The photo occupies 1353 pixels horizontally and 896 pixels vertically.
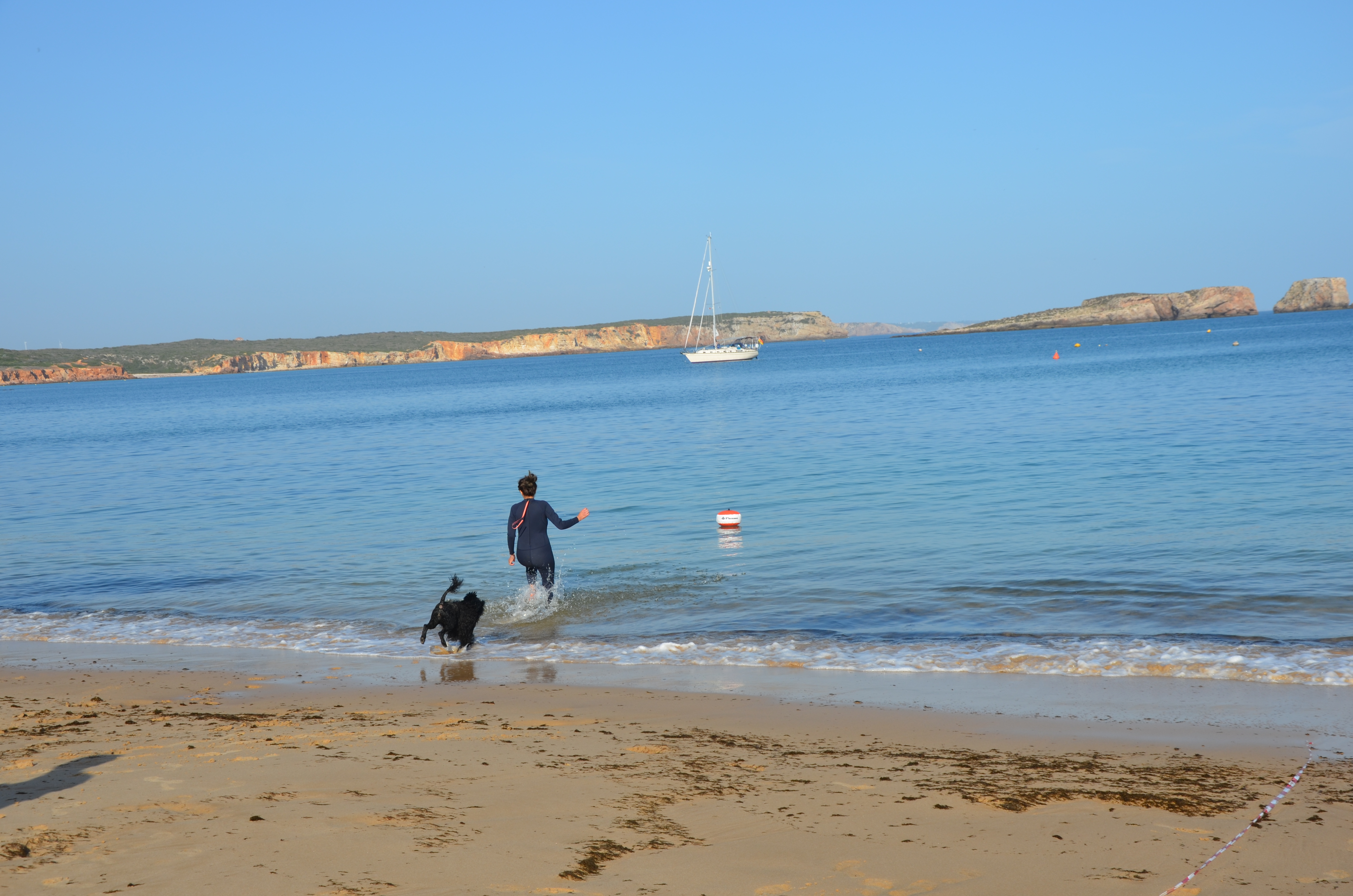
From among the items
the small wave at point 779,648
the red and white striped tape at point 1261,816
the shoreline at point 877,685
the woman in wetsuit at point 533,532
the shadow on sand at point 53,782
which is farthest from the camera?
the woman in wetsuit at point 533,532

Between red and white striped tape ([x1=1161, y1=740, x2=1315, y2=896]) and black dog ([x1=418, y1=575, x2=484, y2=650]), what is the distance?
20.6 ft

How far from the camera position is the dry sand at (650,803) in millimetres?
4074

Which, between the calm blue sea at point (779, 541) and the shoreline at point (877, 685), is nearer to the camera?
the shoreline at point (877, 685)

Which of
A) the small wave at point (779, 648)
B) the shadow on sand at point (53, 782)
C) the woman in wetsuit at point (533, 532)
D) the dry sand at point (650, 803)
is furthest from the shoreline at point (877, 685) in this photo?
the shadow on sand at point (53, 782)

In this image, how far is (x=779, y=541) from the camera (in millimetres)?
13961

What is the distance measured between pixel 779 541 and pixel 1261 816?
30.9 feet

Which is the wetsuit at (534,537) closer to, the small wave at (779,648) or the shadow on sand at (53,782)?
the small wave at (779,648)

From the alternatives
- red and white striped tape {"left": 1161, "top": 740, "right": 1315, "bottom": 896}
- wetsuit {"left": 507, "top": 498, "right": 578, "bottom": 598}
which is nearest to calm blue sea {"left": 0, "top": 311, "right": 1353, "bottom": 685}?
wetsuit {"left": 507, "top": 498, "right": 578, "bottom": 598}

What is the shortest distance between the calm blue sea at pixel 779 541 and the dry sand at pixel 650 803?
2.11 metres

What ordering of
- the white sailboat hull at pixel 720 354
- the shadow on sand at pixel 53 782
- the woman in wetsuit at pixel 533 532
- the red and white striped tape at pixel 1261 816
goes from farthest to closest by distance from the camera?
the white sailboat hull at pixel 720 354, the woman in wetsuit at pixel 533 532, the shadow on sand at pixel 53 782, the red and white striped tape at pixel 1261 816

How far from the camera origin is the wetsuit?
10273mm

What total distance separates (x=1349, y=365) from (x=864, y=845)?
5644 centimetres

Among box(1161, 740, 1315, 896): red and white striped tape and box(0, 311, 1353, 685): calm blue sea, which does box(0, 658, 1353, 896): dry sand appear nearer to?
box(1161, 740, 1315, 896): red and white striped tape

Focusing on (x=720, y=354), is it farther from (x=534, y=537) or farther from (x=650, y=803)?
(x=650, y=803)
